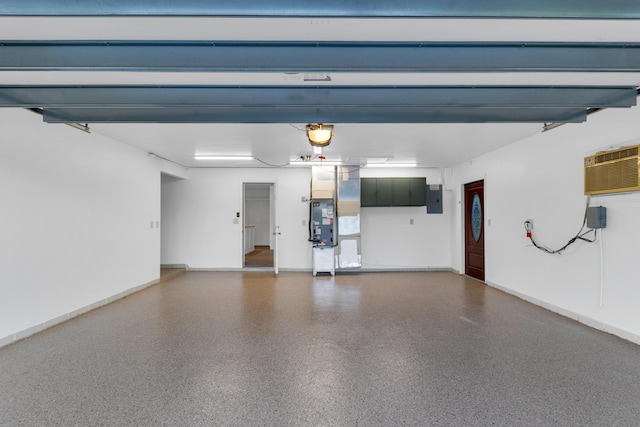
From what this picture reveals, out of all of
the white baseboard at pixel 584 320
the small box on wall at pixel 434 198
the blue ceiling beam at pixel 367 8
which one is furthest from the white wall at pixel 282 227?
the blue ceiling beam at pixel 367 8

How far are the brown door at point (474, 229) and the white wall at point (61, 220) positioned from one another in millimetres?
6217

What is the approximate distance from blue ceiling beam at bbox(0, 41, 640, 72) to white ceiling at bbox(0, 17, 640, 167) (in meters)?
0.06

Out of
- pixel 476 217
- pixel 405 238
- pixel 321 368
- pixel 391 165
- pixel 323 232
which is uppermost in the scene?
Answer: pixel 391 165

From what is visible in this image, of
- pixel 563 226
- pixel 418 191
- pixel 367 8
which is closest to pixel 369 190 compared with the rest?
pixel 418 191

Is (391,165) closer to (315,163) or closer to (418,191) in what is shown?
(418,191)

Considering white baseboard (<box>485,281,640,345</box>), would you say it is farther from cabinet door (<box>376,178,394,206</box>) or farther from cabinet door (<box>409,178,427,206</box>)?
cabinet door (<box>376,178,394,206</box>)

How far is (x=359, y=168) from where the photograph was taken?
22.9 feet

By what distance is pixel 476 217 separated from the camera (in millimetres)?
6285

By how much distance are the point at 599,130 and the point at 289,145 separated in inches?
152

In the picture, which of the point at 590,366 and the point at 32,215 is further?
the point at 32,215

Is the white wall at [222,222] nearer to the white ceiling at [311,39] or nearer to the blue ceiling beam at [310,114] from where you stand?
the white ceiling at [311,39]

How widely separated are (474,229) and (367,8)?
5.71m

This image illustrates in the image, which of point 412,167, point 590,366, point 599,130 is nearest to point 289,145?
point 412,167

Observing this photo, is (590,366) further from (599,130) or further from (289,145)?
(289,145)
